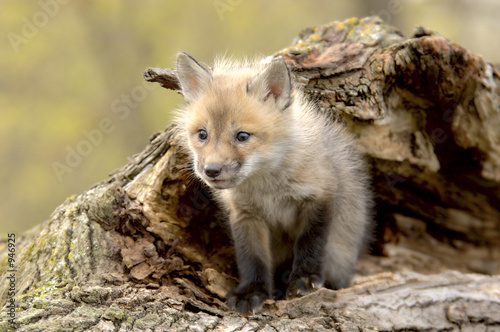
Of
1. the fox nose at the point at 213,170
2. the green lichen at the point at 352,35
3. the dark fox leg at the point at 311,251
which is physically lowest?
the dark fox leg at the point at 311,251

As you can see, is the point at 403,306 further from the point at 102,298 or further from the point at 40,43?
the point at 40,43

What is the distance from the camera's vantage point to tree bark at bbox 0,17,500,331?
310 cm

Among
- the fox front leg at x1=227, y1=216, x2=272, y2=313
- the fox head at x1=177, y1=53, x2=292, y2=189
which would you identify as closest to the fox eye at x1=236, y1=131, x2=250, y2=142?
the fox head at x1=177, y1=53, x2=292, y2=189

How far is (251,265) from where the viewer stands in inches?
140

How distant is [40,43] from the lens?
31.3 ft

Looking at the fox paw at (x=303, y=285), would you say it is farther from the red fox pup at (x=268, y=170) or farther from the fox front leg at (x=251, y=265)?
the fox front leg at (x=251, y=265)

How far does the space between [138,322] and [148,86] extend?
25.8 ft

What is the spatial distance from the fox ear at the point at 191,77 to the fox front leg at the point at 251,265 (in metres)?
1.10

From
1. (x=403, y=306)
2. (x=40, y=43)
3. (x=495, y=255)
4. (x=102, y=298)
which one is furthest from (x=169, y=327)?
(x=40, y=43)

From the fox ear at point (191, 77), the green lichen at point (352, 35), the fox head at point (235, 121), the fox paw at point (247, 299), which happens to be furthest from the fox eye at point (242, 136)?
the green lichen at point (352, 35)

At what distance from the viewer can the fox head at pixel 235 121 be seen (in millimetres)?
3160

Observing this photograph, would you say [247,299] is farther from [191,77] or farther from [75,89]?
[75,89]

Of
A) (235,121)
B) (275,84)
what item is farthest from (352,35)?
(235,121)

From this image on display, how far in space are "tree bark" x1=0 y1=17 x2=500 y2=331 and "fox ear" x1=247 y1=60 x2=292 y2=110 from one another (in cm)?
76
